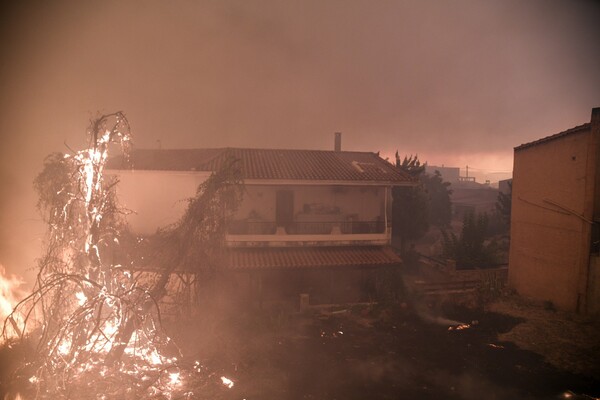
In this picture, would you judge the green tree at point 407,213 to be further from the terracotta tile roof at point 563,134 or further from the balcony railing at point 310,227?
the terracotta tile roof at point 563,134

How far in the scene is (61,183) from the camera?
1112 centimetres

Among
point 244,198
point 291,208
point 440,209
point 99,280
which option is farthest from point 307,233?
point 440,209

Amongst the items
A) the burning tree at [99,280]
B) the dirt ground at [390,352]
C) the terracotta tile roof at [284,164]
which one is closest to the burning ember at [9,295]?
the burning tree at [99,280]

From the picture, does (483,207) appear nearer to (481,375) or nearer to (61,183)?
(481,375)

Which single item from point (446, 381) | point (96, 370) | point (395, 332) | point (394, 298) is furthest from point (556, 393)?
point (96, 370)

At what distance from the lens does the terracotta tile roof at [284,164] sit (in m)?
18.5

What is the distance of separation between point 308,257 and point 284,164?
5712mm

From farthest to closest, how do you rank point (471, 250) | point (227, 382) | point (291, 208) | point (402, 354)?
point (471, 250), point (291, 208), point (402, 354), point (227, 382)

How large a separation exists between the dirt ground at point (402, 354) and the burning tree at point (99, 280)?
5.60 ft

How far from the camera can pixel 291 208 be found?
64.1 ft

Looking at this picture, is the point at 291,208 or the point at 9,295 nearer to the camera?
the point at 9,295

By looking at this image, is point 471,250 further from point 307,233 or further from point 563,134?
point 307,233

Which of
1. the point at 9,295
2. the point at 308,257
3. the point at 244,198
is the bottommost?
the point at 9,295

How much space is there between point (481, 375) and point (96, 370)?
10443mm
